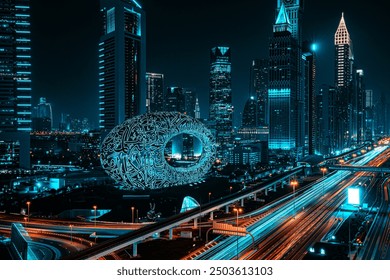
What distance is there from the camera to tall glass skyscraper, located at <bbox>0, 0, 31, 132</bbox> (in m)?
39.6

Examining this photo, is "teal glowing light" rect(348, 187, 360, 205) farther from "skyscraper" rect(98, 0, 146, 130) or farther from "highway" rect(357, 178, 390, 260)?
"skyscraper" rect(98, 0, 146, 130)

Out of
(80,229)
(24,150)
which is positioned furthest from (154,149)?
(24,150)

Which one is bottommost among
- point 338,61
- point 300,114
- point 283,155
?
point 283,155

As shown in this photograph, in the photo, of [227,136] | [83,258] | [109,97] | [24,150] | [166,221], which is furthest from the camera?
[227,136]

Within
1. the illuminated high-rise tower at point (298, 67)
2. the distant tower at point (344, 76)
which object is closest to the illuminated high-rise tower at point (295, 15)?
the illuminated high-rise tower at point (298, 67)

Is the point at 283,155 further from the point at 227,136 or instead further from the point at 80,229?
the point at 80,229

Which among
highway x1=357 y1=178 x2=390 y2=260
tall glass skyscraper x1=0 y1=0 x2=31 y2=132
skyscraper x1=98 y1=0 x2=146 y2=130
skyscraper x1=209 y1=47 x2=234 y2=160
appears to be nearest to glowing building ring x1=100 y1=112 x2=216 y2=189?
highway x1=357 y1=178 x2=390 y2=260

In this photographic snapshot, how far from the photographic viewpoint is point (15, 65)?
40.2 meters

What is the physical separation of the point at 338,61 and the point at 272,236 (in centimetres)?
9240

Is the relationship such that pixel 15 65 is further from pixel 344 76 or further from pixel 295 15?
pixel 344 76

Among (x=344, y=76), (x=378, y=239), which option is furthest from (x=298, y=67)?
(x=378, y=239)

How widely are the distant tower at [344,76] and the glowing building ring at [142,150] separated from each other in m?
69.8
